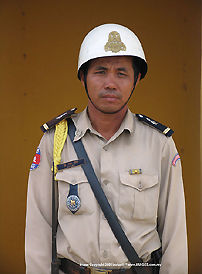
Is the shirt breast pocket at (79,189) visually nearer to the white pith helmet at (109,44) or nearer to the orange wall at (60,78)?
the white pith helmet at (109,44)

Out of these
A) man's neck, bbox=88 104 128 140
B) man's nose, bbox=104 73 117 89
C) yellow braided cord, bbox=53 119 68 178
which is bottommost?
yellow braided cord, bbox=53 119 68 178

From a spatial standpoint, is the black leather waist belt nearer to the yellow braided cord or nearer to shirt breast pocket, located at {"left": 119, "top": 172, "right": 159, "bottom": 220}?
shirt breast pocket, located at {"left": 119, "top": 172, "right": 159, "bottom": 220}

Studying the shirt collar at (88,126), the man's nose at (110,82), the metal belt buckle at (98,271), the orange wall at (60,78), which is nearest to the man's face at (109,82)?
the man's nose at (110,82)

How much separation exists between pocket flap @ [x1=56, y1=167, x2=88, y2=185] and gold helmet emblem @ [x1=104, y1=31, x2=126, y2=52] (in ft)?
2.22

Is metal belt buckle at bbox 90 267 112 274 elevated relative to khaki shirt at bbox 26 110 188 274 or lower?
lower

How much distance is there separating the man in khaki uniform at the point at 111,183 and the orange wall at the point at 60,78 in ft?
5.36

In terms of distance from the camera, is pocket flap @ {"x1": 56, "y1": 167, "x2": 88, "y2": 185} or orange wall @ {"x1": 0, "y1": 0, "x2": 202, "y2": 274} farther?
orange wall @ {"x1": 0, "y1": 0, "x2": 202, "y2": 274}

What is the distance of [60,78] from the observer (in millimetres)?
4012

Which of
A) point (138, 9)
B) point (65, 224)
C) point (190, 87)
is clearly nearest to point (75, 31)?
point (138, 9)

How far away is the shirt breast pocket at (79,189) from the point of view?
6.91 ft

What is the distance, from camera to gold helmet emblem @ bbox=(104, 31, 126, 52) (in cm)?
218

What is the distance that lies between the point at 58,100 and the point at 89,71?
180 cm

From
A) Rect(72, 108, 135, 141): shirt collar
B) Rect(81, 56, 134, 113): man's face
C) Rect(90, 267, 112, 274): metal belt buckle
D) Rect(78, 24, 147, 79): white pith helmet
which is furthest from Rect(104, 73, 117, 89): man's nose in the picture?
Rect(90, 267, 112, 274): metal belt buckle

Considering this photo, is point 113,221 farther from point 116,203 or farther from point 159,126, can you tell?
point 159,126
